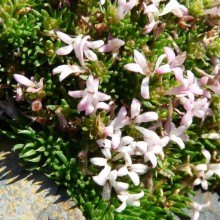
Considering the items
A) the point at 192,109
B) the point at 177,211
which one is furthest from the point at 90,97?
the point at 177,211

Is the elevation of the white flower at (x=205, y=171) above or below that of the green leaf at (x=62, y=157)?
below

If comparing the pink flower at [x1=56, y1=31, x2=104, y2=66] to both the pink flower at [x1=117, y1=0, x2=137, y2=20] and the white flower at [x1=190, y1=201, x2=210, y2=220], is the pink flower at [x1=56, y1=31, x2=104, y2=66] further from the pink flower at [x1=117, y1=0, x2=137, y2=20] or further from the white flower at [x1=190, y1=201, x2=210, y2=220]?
the white flower at [x1=190, y1=201, x2=210, y2=220]

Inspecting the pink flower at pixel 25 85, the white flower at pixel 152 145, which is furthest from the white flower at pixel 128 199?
the pink flower at pixel 25 85

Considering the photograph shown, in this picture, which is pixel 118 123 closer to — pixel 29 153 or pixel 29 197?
pixel 29 153

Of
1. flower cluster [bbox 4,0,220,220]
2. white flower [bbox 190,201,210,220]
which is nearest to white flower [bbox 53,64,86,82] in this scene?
flower cluster [bbox 4,0,220,220]

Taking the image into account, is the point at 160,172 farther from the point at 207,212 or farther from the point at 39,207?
the point at 39,207

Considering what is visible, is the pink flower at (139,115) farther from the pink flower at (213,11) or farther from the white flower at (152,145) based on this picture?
the pink flower at (213,11)
